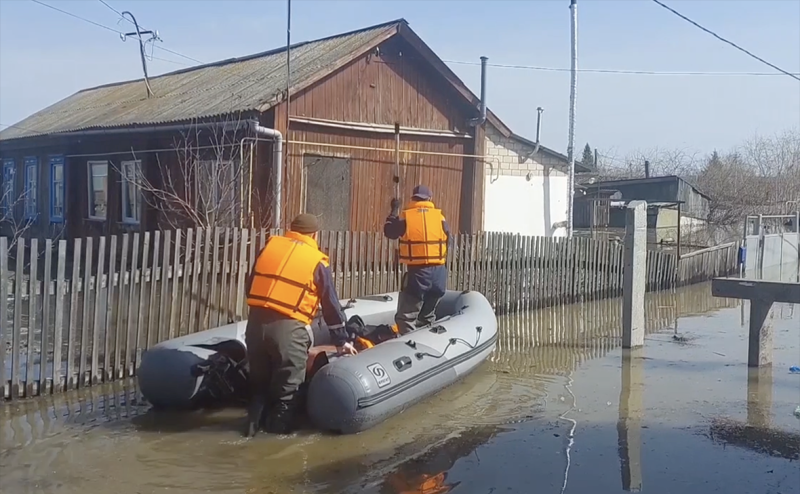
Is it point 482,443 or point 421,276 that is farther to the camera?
point 421,276

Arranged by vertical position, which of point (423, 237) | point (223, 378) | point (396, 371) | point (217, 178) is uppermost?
point (217, 178)

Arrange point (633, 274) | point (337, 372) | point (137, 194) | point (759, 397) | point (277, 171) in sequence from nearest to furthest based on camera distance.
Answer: point (337, 372) → point (759, 397) → point (633, 274) → point (277, 171) → point (137, 194)

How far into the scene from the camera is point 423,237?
859 cm

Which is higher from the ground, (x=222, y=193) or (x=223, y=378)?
(x=222, y=193)

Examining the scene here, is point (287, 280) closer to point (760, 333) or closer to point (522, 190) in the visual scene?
point (760, 333)

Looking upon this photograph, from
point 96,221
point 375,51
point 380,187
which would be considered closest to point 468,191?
point 380,187

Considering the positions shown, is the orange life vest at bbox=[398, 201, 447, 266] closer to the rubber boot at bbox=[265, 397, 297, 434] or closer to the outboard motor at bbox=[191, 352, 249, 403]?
the outboard motor at bbox=[191, 352, 249, 403]

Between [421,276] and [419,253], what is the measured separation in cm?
23

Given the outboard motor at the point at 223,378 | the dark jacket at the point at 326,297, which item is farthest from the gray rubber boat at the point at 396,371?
the outboard motor at the point at 223,378

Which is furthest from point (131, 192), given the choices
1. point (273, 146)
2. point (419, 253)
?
point (419, 253)

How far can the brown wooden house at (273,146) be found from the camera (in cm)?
1341

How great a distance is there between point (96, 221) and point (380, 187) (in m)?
6.04

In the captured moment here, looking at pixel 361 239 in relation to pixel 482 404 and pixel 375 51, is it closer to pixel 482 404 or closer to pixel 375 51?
pixel 482 404

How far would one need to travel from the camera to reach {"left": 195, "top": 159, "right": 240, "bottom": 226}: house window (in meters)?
13.3
